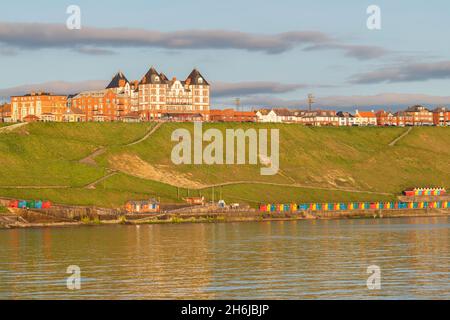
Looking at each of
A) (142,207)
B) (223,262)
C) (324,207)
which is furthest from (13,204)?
(223,262)

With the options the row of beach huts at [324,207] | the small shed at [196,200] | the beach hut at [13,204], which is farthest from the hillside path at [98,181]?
the row of beach huts at [324,207]

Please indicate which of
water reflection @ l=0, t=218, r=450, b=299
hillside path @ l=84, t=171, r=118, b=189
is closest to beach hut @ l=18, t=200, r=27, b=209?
water reflection @ l=0, t=218, r=450, b=299

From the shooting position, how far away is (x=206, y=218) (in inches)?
6590

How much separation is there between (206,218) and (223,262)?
252 ft

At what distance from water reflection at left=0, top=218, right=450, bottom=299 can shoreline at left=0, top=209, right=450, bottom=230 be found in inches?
383

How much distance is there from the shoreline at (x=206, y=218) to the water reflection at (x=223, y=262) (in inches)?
383

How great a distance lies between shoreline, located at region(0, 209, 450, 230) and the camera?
496 feet

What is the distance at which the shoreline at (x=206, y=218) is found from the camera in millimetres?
151250

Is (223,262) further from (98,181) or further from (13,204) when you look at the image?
(98,181)

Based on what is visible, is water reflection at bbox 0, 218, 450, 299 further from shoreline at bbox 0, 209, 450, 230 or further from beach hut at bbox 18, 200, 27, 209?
beach hut at bbox 18, 200, 27, 209

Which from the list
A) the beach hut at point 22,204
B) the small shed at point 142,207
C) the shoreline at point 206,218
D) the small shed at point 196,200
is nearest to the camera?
the shoreline at point 206,218

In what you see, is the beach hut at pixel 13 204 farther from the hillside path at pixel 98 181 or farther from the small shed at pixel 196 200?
the small shed at pixel 196 200
